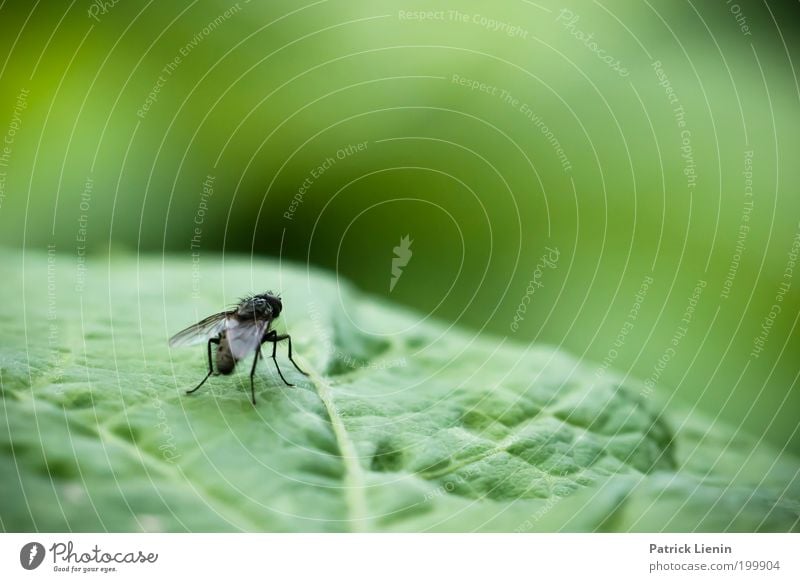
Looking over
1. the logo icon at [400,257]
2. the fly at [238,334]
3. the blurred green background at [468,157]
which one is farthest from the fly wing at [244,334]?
the logo icon at [400,257]

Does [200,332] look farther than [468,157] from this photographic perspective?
No

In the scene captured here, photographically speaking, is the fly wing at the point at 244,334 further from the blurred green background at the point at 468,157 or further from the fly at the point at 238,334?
the blurred green background at the point at 468,157

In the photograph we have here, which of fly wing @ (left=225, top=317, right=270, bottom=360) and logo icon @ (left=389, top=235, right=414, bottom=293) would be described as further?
logo icon @ (left=389, top=235, right=414, bottom=293)
